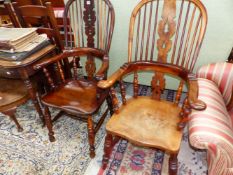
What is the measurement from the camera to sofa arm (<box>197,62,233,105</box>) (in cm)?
133

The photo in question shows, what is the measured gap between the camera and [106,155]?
1350mm

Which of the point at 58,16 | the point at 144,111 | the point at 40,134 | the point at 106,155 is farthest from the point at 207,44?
the point at 58,16

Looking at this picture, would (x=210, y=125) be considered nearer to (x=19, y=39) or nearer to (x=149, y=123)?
(x=149, y=123)

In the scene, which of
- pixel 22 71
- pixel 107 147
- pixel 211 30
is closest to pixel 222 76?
pixel 211 30

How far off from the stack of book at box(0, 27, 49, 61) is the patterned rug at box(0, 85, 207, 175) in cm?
74

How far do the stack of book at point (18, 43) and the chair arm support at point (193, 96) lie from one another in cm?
120

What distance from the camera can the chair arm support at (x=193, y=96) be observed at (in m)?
0.91

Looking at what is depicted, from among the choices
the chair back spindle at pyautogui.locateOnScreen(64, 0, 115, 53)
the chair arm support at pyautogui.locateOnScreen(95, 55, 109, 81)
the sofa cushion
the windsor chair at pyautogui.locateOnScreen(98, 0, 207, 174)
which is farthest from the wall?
the sofa cushion

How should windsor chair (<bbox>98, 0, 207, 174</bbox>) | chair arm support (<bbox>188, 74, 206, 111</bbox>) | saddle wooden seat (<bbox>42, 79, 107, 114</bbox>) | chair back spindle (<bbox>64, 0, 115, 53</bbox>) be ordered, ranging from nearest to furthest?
chair arm support (<bbox>188, 74, 206, 111</bbox>)
windsor chair (<bbox>98, 0, 207, 174</bbox>)
saddle wooden seat (<bbox>42, 79, 107, 114</bbox>)
chair back spindle (<bbox>64, 0, 115, 53</bbox>)

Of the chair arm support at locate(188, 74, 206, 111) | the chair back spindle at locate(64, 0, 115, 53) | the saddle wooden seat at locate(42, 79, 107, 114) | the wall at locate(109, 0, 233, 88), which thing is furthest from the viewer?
the chair back spindle at locate(64, 0, 115, 53)

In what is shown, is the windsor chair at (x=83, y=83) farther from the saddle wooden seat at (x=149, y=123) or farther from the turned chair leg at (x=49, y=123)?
the saddle wooden seat at (x=149, y=123)

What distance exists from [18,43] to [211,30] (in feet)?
5.05

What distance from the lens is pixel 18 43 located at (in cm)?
142

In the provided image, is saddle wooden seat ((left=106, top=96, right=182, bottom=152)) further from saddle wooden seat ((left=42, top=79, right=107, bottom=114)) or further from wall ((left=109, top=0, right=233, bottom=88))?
wall ((left=109, top=0, right=233, bottom=88))
